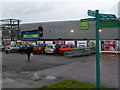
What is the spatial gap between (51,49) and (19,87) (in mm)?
17079

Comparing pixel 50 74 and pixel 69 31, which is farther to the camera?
pixel 69 31

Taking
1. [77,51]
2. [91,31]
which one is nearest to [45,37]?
[91,31]

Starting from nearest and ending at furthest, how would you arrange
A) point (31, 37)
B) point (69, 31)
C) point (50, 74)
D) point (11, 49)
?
point (50, 74), point (11, 49), point (31, 37), point (69, 31)

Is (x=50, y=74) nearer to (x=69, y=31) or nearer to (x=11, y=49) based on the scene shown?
(x=11, y=49)

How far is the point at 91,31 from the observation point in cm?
3734

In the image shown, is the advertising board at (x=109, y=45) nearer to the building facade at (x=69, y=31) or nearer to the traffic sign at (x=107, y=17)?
the building facade at (x=69, y=31)

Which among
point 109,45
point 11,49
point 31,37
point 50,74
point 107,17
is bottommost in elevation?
point 50,74

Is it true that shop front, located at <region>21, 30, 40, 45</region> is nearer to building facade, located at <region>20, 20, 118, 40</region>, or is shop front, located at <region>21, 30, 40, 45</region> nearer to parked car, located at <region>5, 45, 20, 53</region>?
parked car, located at <region>5, 45, 20, 53</region>

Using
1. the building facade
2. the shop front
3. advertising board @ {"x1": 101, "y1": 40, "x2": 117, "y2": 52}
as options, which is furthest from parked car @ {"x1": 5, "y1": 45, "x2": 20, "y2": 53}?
advertising board @ {"x1": 101, "y1": 40, "x2": 117, "y2": 52}

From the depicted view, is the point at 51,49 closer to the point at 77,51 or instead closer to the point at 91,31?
the point at 77,51

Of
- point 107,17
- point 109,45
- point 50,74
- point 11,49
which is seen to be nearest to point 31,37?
point 11,49

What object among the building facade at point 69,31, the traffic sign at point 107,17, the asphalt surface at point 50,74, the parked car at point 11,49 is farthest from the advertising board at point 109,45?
the traffic sign at point 107,17

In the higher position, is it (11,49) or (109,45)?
(109,45)

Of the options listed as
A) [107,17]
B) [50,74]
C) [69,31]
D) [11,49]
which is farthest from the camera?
[69,31]
